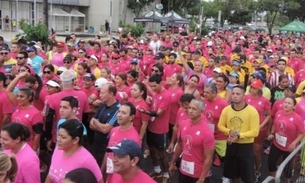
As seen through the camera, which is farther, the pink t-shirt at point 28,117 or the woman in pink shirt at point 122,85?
the woman in pink shirt at point 122,85

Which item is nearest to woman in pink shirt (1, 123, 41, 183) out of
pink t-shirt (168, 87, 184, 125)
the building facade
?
pink t-shirt (168, 87, 184, 125)

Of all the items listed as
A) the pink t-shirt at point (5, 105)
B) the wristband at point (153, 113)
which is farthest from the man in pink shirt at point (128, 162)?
the pink t-shirt at point (5, 105)

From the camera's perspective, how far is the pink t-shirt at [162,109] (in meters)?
6.63

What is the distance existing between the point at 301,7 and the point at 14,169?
203 ft

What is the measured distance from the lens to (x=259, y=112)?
6898 millimetres

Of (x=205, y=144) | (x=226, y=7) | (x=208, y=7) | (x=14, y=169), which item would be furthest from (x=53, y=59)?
(x=208, y=7)

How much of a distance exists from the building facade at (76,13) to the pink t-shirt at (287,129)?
37.8 meters

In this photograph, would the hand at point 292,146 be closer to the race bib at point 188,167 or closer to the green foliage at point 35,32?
the race bib at point 188,167

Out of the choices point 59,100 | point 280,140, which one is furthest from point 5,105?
point 280,140

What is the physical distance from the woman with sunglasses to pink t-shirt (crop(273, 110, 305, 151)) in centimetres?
354

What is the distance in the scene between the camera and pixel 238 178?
5.94 m

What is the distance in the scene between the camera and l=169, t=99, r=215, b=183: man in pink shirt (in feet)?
16.0

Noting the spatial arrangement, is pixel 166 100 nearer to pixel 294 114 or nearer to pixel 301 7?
pixel 294 114

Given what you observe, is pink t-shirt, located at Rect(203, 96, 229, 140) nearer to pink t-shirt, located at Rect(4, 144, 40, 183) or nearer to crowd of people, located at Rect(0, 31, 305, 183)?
crowd of people, located at Rect(0, 31, 305, 183)
